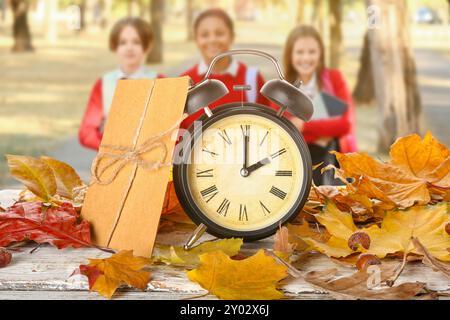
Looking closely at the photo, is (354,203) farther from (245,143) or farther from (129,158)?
(129,158)

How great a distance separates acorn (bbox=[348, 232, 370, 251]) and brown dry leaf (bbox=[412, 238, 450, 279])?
10 centimetres

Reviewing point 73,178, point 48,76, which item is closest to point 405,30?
point 73,178

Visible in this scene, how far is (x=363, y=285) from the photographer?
Result: 1.32 metres

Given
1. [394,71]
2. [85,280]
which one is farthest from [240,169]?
[394,71]

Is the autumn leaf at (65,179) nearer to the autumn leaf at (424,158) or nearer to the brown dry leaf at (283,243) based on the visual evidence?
the brown dry leaf at (283,243)

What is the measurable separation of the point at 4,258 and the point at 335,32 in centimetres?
1758

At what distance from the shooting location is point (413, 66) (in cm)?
906

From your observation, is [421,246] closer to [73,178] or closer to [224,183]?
[224,183]

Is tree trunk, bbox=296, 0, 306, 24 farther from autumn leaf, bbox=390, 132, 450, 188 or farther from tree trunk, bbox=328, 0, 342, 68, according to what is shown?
autumn leaf, bbox=390, 132, 450, 188

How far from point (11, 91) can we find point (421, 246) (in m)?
17.8

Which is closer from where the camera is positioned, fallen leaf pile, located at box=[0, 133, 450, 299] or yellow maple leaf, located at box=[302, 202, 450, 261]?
fallen leaf pile, located at box=[0, 133, 450, 299]

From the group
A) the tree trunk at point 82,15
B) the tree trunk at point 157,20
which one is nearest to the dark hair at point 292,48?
the tree trunk at point 157,20

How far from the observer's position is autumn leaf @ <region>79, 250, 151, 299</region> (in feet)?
4.34

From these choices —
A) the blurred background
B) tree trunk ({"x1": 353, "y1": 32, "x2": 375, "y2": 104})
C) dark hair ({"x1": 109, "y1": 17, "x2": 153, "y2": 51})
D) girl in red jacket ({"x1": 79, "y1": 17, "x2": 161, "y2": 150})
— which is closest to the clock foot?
girl in red jacket ({"x1": 79, "y1": 17, "x2": 161, "y2": 150})
